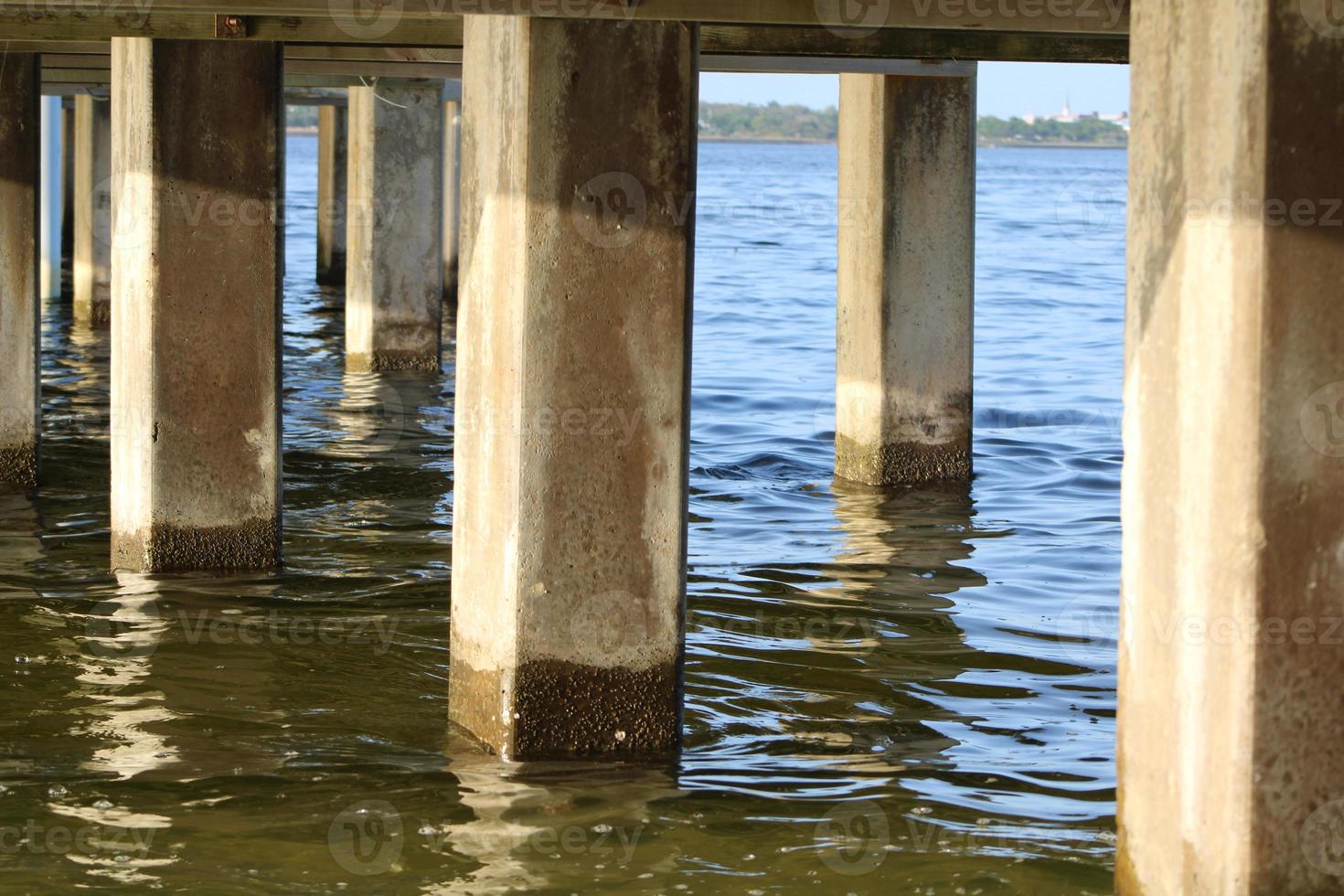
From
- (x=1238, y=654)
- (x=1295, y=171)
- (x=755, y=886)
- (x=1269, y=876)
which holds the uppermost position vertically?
(x=1295, y=171)

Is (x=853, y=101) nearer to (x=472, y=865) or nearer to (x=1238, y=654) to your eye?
(x=472, y=865)

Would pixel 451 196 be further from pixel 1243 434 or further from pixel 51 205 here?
pixel 1243 434

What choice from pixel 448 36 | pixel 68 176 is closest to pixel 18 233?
pixel 448 36

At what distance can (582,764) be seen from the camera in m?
6.45

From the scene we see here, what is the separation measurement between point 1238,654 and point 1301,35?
139cm

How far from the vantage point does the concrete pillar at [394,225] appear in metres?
17.2

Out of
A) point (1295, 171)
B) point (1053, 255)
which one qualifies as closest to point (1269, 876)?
point (1295, 171)

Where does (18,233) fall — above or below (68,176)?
below

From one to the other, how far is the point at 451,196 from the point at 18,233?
534 inches

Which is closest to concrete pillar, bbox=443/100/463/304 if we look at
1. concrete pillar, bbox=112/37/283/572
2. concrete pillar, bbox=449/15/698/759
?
concrete pillar, bbox=112/37/283/572

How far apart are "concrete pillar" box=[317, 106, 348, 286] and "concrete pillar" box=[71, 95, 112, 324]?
14.8 ft

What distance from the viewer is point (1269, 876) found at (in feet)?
14.2

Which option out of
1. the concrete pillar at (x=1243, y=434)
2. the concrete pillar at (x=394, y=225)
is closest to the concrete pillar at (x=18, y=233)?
the concrete pillar at (x=394, y=225)

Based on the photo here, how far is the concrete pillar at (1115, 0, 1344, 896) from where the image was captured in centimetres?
418
